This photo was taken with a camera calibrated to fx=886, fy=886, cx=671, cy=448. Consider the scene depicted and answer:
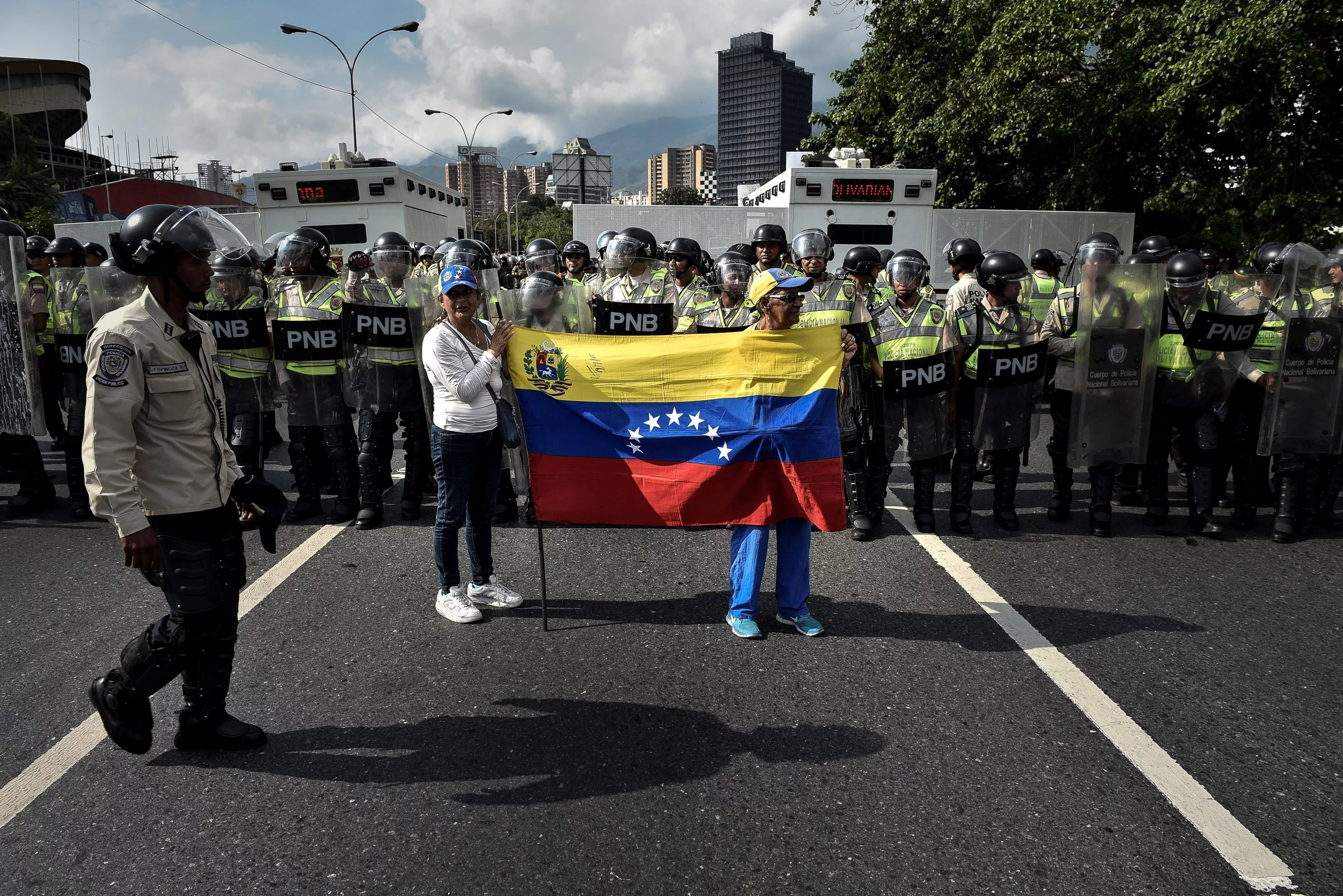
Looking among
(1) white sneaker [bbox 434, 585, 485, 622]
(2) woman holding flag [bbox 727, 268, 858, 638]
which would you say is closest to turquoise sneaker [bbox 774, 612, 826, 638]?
(2) woman holding flag [bbox 727, 268, 858, 638]

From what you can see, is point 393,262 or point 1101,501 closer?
point 1101,501

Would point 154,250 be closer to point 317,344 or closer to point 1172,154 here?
point 317,344

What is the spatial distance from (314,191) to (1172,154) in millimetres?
16725

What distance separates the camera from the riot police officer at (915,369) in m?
6.76

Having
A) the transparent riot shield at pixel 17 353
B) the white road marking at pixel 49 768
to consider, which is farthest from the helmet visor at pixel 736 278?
the transparent riot shield at pixel 17 353

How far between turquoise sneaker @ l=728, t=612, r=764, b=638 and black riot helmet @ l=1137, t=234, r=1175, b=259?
267 inches

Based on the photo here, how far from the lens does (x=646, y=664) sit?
451 centimetres

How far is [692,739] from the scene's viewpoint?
3.78m

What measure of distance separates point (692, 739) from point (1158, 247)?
8786mm

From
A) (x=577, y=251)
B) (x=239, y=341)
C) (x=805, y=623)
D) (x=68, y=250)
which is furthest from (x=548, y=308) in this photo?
(x=68, y=250)

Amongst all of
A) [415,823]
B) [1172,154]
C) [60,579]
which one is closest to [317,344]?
[60,579]

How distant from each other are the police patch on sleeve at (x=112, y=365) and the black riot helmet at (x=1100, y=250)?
628cm

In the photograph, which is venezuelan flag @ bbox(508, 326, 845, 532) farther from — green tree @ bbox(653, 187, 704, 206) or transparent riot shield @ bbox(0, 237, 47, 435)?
green tree @ bbox(653, 187, 704, 206)

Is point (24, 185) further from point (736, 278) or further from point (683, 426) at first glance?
point (683, 426)
